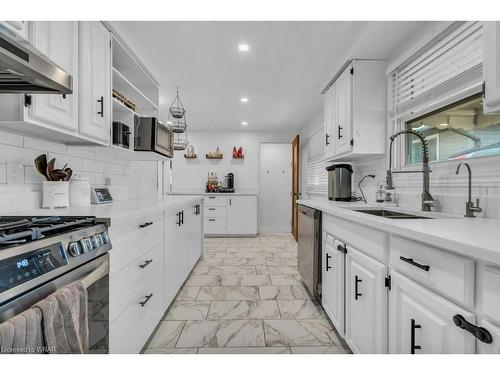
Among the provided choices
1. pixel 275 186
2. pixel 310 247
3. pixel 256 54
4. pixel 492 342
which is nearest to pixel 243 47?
pixel 256 54

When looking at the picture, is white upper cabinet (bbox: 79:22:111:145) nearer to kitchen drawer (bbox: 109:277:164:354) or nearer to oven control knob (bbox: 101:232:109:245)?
oven control knob (bbox: 101:232:109:245)

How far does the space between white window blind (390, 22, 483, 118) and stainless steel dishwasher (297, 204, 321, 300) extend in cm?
116

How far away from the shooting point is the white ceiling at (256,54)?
203 centimetres

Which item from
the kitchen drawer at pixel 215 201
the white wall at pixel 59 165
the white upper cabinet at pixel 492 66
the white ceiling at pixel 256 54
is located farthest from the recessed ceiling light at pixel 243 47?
the kitchen drawer at pixel 215 201

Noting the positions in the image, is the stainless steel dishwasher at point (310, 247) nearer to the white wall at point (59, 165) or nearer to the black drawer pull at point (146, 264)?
the black drawer pull at point (146, 264)

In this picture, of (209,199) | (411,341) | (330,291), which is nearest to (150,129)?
(330,291)

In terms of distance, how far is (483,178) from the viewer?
53.3 inches

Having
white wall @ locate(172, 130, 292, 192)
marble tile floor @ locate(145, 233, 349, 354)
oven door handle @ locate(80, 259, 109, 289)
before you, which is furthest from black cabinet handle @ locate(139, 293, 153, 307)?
white wall @ locate(172, 130, 292, 192)

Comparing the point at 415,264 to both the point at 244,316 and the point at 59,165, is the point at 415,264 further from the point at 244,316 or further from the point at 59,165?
the point at 59,165

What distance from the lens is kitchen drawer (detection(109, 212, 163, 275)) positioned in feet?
3.88

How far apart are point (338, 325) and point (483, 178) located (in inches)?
47.3

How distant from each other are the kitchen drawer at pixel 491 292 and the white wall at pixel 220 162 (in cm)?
504

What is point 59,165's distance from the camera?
1.76 meters

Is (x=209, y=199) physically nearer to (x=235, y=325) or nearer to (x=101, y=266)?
(x=235, y=325)
